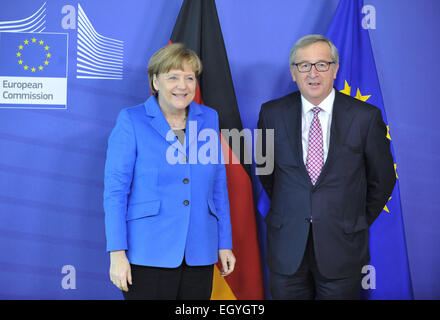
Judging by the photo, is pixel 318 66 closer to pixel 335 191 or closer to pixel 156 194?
pixel 335 191

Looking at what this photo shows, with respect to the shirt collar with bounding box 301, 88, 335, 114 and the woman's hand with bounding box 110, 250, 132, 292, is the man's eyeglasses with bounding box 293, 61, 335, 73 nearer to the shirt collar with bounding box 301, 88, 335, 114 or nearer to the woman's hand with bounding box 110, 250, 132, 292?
the shirt collar with bounding box 301, 88, 335, 114

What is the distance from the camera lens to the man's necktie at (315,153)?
1936 millimetres

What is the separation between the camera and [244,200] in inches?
100.0

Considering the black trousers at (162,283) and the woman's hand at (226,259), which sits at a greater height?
the woman's hand at (226,259)

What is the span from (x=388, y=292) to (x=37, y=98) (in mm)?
2437

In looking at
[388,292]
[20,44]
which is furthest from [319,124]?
[20,44]

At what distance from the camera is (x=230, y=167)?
2.55 meters

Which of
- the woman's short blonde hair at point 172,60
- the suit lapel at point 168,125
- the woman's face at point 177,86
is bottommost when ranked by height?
the suit lapel at point 168,125

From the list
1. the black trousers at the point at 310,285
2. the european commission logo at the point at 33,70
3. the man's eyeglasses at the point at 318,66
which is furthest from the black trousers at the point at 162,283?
the european commission logo at the point at 33,70

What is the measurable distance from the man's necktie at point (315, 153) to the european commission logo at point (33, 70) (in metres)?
1.58

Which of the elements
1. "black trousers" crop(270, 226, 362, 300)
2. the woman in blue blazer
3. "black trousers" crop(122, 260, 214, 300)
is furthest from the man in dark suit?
"black trousers" crop(122, 260, 214, 300)

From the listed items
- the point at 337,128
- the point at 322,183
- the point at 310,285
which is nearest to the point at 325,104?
the point at 337,128

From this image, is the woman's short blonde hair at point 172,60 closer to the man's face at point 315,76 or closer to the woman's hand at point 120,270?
the man's face at point 315,76

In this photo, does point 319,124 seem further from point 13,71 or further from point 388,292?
point 13,71
